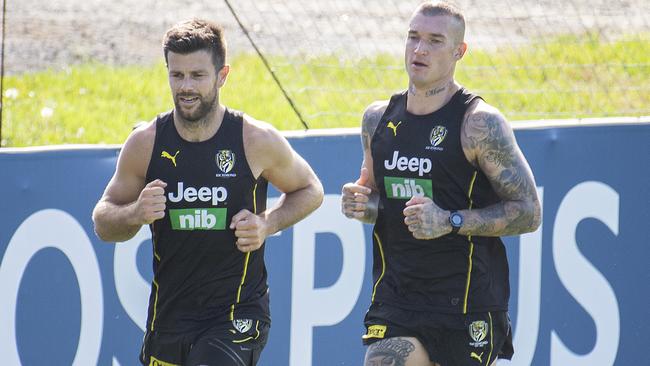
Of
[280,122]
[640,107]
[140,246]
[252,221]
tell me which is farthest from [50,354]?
[640,107]

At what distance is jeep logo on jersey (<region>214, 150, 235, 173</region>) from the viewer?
5727 mm

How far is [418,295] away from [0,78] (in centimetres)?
348

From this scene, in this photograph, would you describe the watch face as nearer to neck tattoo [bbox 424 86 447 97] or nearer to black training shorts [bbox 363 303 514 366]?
black training shorts [bbox 363 303 514 366]

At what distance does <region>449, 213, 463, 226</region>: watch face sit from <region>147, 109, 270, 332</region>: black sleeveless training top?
964 mm

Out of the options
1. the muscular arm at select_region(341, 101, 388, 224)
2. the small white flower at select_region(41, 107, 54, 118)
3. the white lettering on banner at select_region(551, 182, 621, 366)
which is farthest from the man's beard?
the small white flower at select_region(41, 107, 54, 118)

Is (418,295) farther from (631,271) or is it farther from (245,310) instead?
(631,271)

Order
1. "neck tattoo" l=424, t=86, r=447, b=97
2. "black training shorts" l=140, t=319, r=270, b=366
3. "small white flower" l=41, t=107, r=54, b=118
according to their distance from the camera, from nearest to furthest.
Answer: "black training shorts" l=140, t=319, r=270, b=366 < "neck tattoo" l=424, t=86, r=447, b=97 < "small white flower" l=41, t=107, r=54, b=118

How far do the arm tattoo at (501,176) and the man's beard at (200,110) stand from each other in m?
1.21

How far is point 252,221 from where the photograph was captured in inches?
217

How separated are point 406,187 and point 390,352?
80 cm

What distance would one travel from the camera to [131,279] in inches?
287

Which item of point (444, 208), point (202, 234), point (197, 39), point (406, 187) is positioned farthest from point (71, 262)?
point (444, 208)

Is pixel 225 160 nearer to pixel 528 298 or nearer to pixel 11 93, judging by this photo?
pixel 528 298

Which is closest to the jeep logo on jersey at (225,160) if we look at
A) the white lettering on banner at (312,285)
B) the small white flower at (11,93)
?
the white lettering on banner at (312,285)
